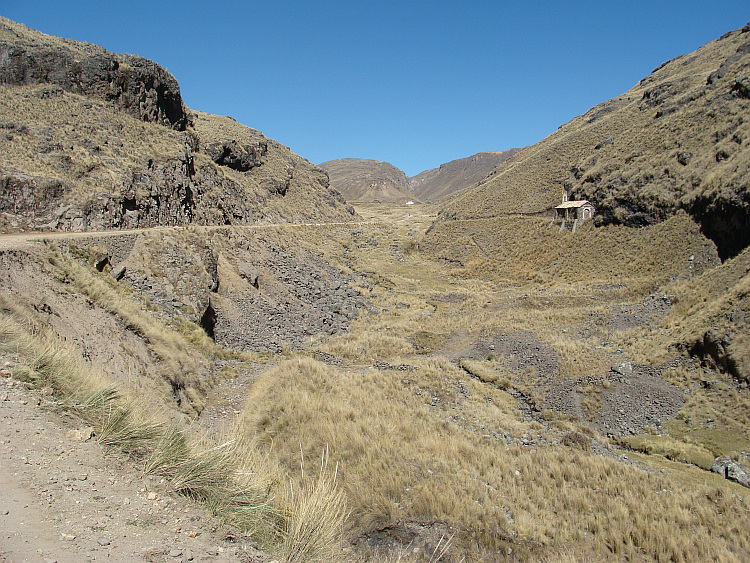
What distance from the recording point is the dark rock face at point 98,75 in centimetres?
2968

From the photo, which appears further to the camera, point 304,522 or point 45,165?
point 45,165

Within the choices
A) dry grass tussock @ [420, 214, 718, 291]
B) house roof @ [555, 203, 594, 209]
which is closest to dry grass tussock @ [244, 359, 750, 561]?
dry grass tussock @ [420, 214, 718, 291]

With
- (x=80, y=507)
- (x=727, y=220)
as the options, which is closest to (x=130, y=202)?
(x=80, y=507)

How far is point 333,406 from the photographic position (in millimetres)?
11484

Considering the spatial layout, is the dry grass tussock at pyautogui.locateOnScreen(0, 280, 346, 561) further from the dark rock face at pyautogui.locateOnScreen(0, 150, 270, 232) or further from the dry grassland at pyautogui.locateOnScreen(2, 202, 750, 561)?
the dark rock face at pyautogui.locateOnScreen(0, 150, 270, 232)

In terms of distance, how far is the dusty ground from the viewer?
3023 millimetres

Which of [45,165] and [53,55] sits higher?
[53,55]

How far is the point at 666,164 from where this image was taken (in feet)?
128

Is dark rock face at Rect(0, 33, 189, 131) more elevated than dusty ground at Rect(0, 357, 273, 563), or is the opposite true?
dark rock face at Rect(0, 33, 189, 131)

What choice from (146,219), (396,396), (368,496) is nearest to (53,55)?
(146,219)

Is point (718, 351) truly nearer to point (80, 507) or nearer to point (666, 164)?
point (80, 507)

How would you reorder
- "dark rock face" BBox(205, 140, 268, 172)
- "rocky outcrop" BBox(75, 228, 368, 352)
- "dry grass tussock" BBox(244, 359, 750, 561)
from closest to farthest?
"dry grass tussock" BBox(244, 359, 750, 561)
"rocky outcrop" BBox(75, 228, 368, 352)
"dark rock face" BBox(205, 140, 268, 172)

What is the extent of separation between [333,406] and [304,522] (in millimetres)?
6947

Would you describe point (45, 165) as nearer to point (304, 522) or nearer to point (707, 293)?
point (304, 522)
